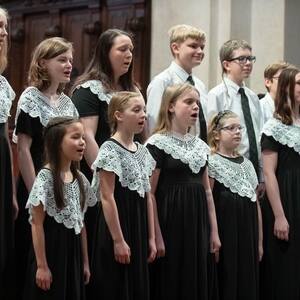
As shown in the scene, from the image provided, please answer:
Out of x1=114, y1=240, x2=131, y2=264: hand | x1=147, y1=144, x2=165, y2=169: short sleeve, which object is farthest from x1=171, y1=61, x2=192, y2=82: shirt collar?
x1=114, y1=240, x2=131, y2=264: hand

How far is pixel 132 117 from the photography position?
3170 mm

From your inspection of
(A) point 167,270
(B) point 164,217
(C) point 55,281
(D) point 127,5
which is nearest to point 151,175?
(B) point 164,217

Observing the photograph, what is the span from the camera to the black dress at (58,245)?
2844mm

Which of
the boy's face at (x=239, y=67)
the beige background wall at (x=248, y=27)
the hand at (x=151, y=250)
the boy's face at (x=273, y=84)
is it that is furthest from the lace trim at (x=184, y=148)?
the beige background wall at (x=248, y=27)

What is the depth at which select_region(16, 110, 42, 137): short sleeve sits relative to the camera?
3088mm

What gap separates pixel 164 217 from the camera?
11.1 feet

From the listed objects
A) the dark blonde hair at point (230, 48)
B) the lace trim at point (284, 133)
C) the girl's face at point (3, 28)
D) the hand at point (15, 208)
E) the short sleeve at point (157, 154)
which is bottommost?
the hand at point (15, 208)

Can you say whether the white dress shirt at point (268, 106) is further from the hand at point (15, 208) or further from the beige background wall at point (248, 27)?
the hand at point (15, 208)

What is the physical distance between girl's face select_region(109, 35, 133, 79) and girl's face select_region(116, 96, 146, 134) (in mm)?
308

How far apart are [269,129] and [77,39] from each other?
3131mm

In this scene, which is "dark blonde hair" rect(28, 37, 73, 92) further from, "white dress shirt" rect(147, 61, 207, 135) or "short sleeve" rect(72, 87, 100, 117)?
"white dress shirt" rect(147, 61, 207, 135)

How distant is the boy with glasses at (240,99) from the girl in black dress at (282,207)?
0.16m

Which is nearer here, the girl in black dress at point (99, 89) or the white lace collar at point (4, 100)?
the white lace collar at point (4, 100)

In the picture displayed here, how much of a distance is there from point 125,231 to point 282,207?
1.10 metres
